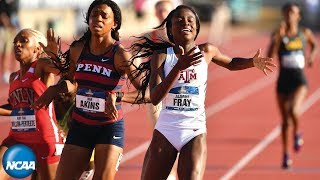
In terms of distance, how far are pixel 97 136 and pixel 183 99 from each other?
0.74m

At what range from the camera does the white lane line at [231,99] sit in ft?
51.5

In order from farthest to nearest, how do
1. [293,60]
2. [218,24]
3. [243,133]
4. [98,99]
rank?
[218,24] < [243,133] < [293,60] < [98,99]

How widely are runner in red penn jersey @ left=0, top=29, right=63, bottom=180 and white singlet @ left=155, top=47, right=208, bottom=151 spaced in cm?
114

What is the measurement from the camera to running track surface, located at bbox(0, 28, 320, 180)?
1393 centimetres

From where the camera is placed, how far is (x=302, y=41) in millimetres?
15016

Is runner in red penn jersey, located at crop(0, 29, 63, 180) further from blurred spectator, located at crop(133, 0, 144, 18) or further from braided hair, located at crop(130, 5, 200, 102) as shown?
blurred spectator, located at crop(133, 0, 144, 18)

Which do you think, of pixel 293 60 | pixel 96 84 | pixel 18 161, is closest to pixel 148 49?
pixel 96 84

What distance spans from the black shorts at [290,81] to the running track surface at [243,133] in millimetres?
984

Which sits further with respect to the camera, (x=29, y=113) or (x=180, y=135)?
(x=29, y=113)

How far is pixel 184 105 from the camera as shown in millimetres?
8352

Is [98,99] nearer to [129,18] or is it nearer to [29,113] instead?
[29,113]

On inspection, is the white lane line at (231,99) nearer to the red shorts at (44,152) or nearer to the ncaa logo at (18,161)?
the red shorts at (44,152)

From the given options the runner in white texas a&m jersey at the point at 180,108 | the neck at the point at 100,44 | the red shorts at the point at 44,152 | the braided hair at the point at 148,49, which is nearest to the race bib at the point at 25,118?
the red shorts at the point at 44,152

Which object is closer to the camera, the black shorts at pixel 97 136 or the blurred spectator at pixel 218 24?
the black shorts at pixel 97 136
